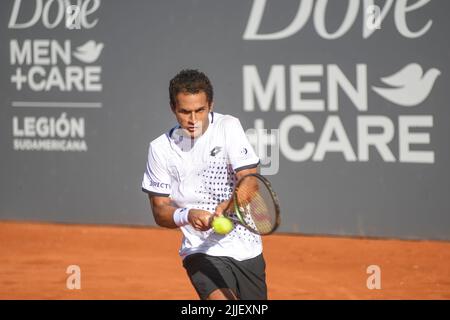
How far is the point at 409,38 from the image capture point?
8.91m

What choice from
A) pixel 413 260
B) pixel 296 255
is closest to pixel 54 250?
pixel 296 255

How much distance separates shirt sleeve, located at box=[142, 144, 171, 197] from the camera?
4.72 m

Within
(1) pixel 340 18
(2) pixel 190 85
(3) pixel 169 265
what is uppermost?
(1) pixel 340 18

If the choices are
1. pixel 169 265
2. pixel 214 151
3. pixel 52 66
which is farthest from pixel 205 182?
pixel 52 66

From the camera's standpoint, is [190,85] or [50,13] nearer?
[190,85]

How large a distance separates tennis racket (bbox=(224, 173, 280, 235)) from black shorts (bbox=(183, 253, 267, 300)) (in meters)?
0.22

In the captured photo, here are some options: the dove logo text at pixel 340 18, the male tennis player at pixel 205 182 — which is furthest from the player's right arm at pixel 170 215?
the dove logo text at pixel 340 18

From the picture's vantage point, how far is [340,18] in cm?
917

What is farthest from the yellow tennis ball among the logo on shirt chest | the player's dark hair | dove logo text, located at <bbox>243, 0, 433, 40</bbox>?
dove logo text, located at <bbox>243, 0, 433, 40</bbox>

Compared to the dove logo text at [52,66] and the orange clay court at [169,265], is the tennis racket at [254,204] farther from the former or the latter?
the dove logo text at [52,66]

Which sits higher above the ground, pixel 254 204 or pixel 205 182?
pixel 205 182

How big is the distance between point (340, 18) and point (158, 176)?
490 centimetres

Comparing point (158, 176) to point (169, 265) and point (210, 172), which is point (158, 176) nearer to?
point (210, 172)
